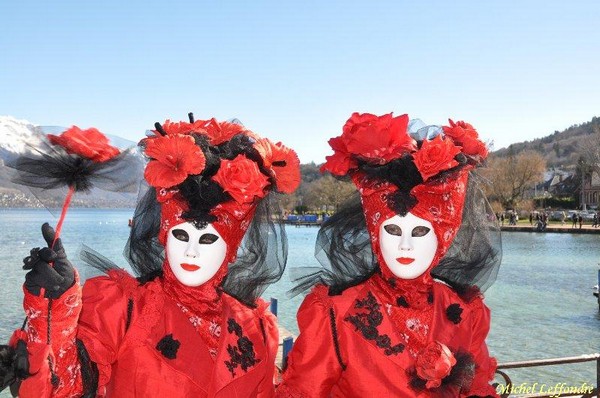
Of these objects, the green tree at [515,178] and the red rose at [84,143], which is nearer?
the red rose at [84,143]

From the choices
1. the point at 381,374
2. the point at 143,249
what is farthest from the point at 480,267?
the point at 143,249

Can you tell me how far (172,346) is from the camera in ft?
7.53

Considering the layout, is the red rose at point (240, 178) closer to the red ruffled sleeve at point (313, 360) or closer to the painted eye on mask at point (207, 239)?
the painted eye on mask at point (207, 239)

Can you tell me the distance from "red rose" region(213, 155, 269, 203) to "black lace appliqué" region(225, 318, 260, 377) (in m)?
0.51

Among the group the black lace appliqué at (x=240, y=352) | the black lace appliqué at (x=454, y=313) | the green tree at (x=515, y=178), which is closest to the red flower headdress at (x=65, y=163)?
the black lace appliqué at (x=240, y=352)

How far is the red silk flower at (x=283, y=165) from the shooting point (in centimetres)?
255

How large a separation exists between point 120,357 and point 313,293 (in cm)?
82

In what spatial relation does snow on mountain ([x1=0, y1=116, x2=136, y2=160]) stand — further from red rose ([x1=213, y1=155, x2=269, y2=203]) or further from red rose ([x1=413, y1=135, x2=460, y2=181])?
red rose ([x1=413, y1=135, x2=460, y2=181])

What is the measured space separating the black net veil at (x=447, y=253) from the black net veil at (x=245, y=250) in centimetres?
19

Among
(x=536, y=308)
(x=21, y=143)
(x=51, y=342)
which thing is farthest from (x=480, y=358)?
(x=536, y=308)

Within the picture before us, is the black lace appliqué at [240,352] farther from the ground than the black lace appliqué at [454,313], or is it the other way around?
the black lace appliqué at [454,313]

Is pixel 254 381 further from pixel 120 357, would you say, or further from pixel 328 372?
pixel 120 357

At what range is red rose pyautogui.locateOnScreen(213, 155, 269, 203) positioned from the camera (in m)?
2.31

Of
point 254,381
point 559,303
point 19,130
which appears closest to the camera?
point 19,130
